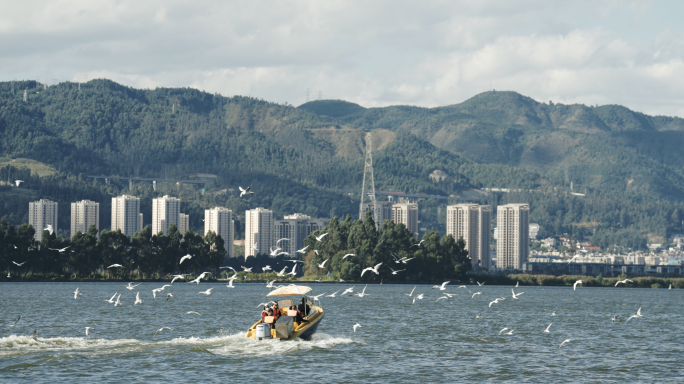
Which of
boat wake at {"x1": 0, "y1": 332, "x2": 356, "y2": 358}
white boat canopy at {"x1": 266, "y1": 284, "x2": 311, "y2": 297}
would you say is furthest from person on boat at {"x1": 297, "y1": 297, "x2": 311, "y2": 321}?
boat wake at {"x1": 0, "y1": 332, "x2": 356, "y2": 358}

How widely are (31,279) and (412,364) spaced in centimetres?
11710

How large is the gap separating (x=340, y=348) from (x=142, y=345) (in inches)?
498

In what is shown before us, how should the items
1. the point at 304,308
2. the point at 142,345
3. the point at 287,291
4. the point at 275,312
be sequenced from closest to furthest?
the point at 142,345 → the point at 275,312 → the point at 287,291 → the point at 304,308

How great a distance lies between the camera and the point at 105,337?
62.9 metres

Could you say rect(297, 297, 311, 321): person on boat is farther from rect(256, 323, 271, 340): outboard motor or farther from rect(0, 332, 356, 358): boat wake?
rect(256, 323, 271, 340): outboard motor

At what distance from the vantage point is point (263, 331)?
56156 millimetres

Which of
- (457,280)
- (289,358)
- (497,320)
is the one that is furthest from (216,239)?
(289,358)

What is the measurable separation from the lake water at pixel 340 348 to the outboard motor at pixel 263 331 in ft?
2.19

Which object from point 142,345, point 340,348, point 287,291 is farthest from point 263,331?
point 142,345

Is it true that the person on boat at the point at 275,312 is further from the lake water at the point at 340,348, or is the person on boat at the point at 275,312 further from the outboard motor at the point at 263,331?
the lake water at the point at 340,348

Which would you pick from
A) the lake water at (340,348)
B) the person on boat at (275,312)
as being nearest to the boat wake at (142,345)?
the lake water at (340,348)

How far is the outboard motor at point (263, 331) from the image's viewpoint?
184ft

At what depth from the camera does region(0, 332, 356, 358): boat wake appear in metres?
53.7

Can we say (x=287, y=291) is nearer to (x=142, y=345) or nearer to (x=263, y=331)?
(x=263, y=331)
